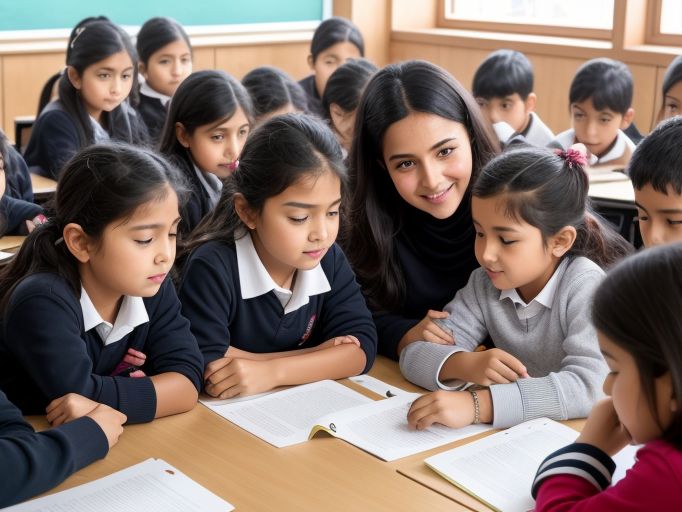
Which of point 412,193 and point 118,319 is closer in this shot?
point 118,319

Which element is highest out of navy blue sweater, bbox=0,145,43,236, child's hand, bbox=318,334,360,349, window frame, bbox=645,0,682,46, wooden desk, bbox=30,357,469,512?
window frame, bbox=645,0,682,46

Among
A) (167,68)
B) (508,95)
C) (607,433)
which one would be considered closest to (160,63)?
(167,68)

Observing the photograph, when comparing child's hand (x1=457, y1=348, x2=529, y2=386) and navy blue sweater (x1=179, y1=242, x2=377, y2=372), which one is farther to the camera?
navy blue sweater (x1=179, y1=242, x2=377, y2=372)

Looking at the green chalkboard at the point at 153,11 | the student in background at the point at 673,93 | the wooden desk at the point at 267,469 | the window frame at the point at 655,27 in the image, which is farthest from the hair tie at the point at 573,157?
the green chalkboard at the point at 153,11

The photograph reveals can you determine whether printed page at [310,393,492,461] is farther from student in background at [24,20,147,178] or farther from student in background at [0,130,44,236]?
student in background at [24,20,147,178]

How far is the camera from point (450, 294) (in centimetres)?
215

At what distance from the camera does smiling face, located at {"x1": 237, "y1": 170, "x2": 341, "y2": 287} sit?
6.11 feet

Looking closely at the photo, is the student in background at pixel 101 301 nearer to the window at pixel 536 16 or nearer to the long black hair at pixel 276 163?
the long black hair at pixel 276 163

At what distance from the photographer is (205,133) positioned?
291cm

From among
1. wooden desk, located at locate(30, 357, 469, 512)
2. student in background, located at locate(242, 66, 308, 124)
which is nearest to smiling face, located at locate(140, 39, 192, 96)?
Result: student in background, located at locate(242, 66, 308, 124)

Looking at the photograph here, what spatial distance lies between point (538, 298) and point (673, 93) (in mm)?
1937

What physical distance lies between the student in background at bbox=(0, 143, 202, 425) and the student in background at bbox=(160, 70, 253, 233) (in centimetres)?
113

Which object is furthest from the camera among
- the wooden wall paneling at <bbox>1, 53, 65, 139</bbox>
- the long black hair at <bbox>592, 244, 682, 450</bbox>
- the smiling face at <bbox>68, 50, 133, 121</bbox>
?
the wooden wall paneling at <bbox>1, 53, 65, 139</bbox>

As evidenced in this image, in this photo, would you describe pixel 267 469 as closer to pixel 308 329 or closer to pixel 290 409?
pixel 290 409
